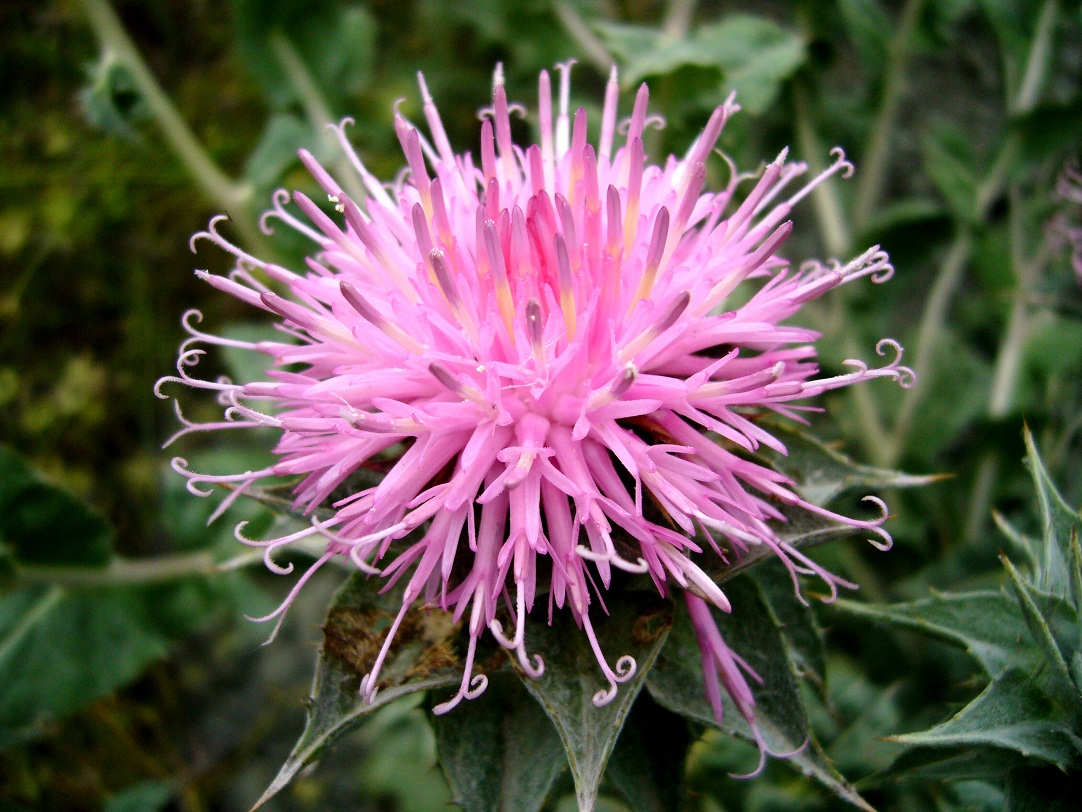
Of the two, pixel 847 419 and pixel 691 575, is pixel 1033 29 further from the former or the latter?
pixel 691 575

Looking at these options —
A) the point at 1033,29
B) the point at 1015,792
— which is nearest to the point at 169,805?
the point at 1015,792

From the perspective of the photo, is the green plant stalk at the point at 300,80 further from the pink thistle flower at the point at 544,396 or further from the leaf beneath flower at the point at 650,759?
the leaf beneath flower at the point at 650,759

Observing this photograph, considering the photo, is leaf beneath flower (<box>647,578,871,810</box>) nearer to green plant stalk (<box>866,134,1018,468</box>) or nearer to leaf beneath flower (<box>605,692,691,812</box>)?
leaf beneath flower (<box>605,692,691,812</box>)

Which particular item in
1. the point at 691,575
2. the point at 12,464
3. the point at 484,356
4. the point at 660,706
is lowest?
the point at 660,706

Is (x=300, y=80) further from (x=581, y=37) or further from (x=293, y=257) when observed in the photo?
(x=581, y=37)

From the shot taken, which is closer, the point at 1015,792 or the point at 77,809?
the point at 1015,792

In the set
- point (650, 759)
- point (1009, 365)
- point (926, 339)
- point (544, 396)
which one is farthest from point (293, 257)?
point (1009, 365)
